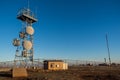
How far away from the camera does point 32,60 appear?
50.4 m

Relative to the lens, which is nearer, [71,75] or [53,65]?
[71,75]

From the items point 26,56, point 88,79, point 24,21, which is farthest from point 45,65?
point 88,79

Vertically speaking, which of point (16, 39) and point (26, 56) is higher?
point (16, 39)

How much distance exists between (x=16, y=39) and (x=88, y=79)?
3263 centimetres

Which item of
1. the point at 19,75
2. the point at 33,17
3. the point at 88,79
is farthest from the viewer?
the point at 33,17

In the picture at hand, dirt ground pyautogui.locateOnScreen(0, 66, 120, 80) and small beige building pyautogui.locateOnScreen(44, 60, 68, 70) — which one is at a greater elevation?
Result: small beige building pyautogui.locateOnScreen(44, 60, 68, 70)

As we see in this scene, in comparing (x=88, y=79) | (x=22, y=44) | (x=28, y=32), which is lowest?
(x=88, y=79)

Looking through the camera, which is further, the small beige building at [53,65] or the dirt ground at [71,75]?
the small beige building at [53,65]

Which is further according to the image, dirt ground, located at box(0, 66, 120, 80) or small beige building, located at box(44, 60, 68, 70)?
small beige building, located at box(44, 60, 68, 70)

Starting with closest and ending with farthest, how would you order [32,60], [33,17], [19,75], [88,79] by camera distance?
[88,79], [19,75], [32,60], [33,17]

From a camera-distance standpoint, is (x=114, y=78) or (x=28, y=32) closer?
(x=114, y=78)

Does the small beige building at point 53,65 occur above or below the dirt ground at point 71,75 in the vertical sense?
above

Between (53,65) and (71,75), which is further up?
(53,65)

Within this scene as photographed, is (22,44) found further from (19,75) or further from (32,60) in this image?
(19,75)
